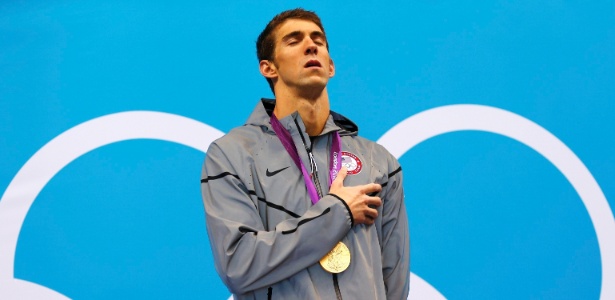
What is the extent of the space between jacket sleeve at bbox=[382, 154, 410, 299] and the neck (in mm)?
237

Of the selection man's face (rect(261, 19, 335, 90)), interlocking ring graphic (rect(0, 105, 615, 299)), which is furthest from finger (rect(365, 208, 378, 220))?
interlocking ring graphic (rect(0, 105, 615, 299))

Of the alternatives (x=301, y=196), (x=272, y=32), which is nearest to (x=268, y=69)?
(x=272, y=32)

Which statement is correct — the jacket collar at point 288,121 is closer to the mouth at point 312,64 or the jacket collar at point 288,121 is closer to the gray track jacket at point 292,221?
the gray track jacket at point 292,221

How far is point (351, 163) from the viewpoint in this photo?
2219 millimetres

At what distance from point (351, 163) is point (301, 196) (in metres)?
0.19

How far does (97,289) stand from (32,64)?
0.79 m

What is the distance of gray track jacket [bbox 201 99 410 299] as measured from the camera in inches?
77.8

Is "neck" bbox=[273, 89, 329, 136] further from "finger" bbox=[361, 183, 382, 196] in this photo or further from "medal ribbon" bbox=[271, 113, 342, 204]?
"finger" bbox=[361, 183, 382, 196]

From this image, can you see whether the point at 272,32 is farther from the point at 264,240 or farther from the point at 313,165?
the point at 264,240

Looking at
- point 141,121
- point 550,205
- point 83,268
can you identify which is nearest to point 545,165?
point 550,205

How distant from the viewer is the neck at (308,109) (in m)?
2.25

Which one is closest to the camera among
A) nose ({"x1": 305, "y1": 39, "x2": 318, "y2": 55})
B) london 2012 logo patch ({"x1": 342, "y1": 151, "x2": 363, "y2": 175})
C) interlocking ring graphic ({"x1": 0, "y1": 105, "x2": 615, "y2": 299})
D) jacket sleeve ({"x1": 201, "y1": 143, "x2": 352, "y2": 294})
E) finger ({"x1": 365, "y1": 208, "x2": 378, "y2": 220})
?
jacket sleeve ({"x1": 201, "y1": 143, "x2": 352, "y2": 294})

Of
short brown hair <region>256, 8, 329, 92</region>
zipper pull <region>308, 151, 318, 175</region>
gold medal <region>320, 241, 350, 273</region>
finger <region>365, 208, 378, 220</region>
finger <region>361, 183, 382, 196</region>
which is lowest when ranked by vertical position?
gold medal <region>320, 241, 350, 273</region>

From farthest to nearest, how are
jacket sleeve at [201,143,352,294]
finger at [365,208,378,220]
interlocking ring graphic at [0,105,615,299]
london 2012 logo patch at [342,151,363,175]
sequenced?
interlocking ring graphic at [0,105,615,299]
london 2012 logo patch at [342,151,363,175]
finger at [365,208,378,220]
jacket sleeve at [201,143,352,294]
